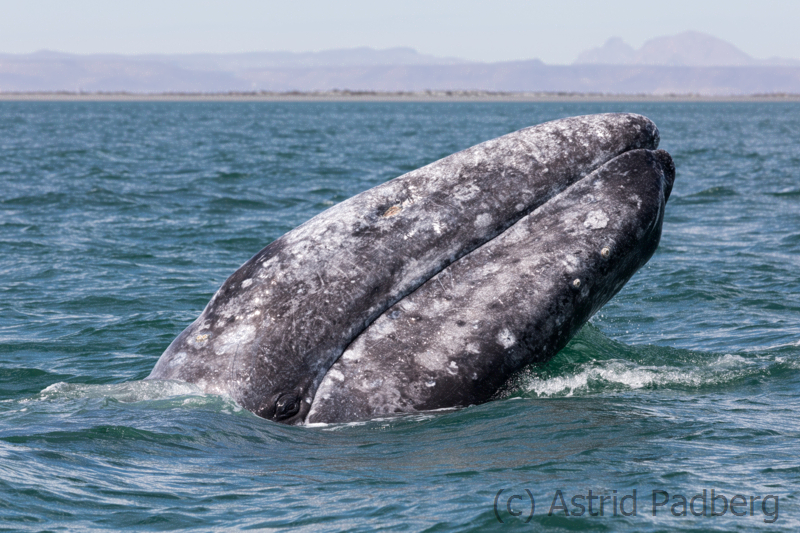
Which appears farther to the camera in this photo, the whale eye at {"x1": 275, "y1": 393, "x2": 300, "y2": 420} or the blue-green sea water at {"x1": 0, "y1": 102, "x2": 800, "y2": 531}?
the whale eye at {"x1": 275, "y1": 393, "x2": 300, "y2": 420}

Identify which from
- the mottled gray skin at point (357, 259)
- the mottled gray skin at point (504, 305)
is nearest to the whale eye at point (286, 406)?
the mottled gray skin at point (357, 259)

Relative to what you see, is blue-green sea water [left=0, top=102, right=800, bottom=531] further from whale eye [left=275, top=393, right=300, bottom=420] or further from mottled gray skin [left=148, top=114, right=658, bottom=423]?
mottled gray skin [left=148, top=114, right=658, bottom=423]

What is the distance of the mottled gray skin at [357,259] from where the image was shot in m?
5.73

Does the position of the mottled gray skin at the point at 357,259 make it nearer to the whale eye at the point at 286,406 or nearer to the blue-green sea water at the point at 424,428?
the whale eye at the point at 286,406

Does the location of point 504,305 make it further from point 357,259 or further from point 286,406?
point 286,406

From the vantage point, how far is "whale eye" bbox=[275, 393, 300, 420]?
574cm

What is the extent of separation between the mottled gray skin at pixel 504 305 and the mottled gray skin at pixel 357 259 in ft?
0.37

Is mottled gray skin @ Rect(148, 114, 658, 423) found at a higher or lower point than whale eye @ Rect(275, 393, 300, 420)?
higher

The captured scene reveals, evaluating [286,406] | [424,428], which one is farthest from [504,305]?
[286,406]

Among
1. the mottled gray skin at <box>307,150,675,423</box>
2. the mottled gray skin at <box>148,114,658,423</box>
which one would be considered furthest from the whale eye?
the mottled gray skin at <box>307,150,675,423</box>

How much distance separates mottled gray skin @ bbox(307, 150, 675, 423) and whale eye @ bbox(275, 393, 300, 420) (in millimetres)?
116

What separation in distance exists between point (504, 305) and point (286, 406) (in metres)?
1.60

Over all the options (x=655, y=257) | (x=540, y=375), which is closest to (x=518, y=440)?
(x=540, y=375)

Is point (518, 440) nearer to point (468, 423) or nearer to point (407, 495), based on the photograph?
point (468, 423)
